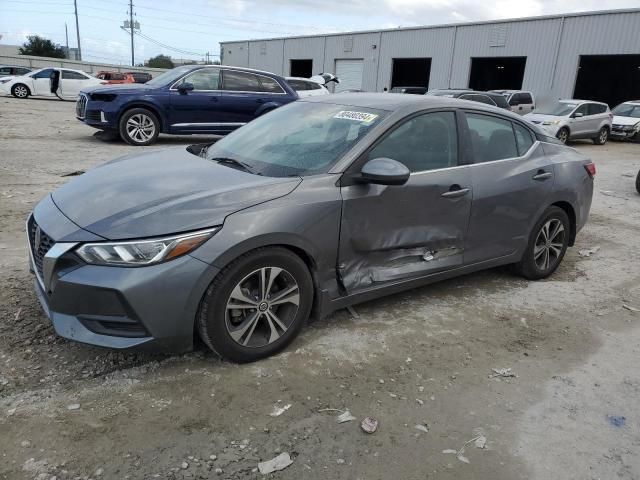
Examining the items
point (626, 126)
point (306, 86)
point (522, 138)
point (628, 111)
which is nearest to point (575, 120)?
point (626, 126)

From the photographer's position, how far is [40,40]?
62.2 m

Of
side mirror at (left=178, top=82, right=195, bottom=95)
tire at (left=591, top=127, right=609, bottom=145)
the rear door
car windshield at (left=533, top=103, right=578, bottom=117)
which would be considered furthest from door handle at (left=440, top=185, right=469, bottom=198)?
tire at (left=591, top=127, right=609, bottom=145)

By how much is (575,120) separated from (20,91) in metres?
25.7

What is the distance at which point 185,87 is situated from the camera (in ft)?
35.9

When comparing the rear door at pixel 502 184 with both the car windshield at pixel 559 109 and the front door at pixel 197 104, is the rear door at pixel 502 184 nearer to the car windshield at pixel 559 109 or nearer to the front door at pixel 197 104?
the front door at pixel 197 104

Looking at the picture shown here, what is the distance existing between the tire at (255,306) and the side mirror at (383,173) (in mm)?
663

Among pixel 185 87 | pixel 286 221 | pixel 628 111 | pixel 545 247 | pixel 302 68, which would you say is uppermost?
pixel 302 68

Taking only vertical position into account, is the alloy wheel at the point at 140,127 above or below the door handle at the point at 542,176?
below

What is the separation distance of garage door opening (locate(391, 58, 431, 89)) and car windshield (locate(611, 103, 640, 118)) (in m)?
16.4

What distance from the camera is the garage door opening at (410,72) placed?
36.9 meters

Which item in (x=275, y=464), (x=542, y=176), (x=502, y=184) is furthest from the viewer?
(x=542, y=176)

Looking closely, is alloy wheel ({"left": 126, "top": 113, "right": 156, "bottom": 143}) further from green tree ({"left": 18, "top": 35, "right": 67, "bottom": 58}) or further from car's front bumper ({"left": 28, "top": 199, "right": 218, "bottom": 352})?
green tree ({"left": 18, "top": 35, "right": 67, "bottom": 58})

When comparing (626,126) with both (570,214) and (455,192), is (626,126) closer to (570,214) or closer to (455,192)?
(570,214)

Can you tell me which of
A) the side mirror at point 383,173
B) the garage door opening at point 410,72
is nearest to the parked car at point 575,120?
the side mirror at point 383,173
